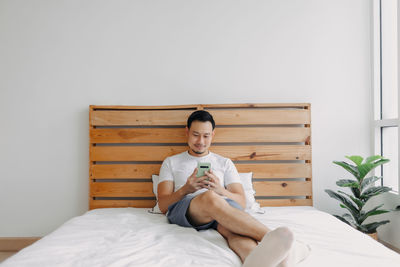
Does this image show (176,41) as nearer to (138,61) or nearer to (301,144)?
(138,61)

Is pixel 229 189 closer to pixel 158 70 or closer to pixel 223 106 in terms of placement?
pixel 223 106

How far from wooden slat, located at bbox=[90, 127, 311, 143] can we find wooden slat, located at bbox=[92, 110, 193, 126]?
0.18 ft

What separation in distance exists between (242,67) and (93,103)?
122 centimetres

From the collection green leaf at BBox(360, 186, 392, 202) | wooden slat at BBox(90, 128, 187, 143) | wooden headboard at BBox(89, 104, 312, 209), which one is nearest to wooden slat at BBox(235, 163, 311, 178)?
wooden headboard at BBox(89, 104, 312, 209)

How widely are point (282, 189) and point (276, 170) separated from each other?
0.15 m

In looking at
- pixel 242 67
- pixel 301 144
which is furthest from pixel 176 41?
pixel 301 144

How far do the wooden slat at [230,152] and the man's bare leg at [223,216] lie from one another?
0.72m

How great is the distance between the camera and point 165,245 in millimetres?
1367

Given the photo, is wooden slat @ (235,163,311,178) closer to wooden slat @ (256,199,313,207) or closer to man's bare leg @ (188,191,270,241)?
wooden slat @ (256,199,313,207)

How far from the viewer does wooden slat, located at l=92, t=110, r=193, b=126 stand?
2297 mm

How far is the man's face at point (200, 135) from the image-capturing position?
201 cm

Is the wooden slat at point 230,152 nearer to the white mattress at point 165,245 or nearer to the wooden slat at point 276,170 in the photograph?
the wooden slat at point 276,170

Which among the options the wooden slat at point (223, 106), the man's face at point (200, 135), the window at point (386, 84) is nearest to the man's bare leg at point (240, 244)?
the man's face at point (200, 135)

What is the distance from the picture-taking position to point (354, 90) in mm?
2393
